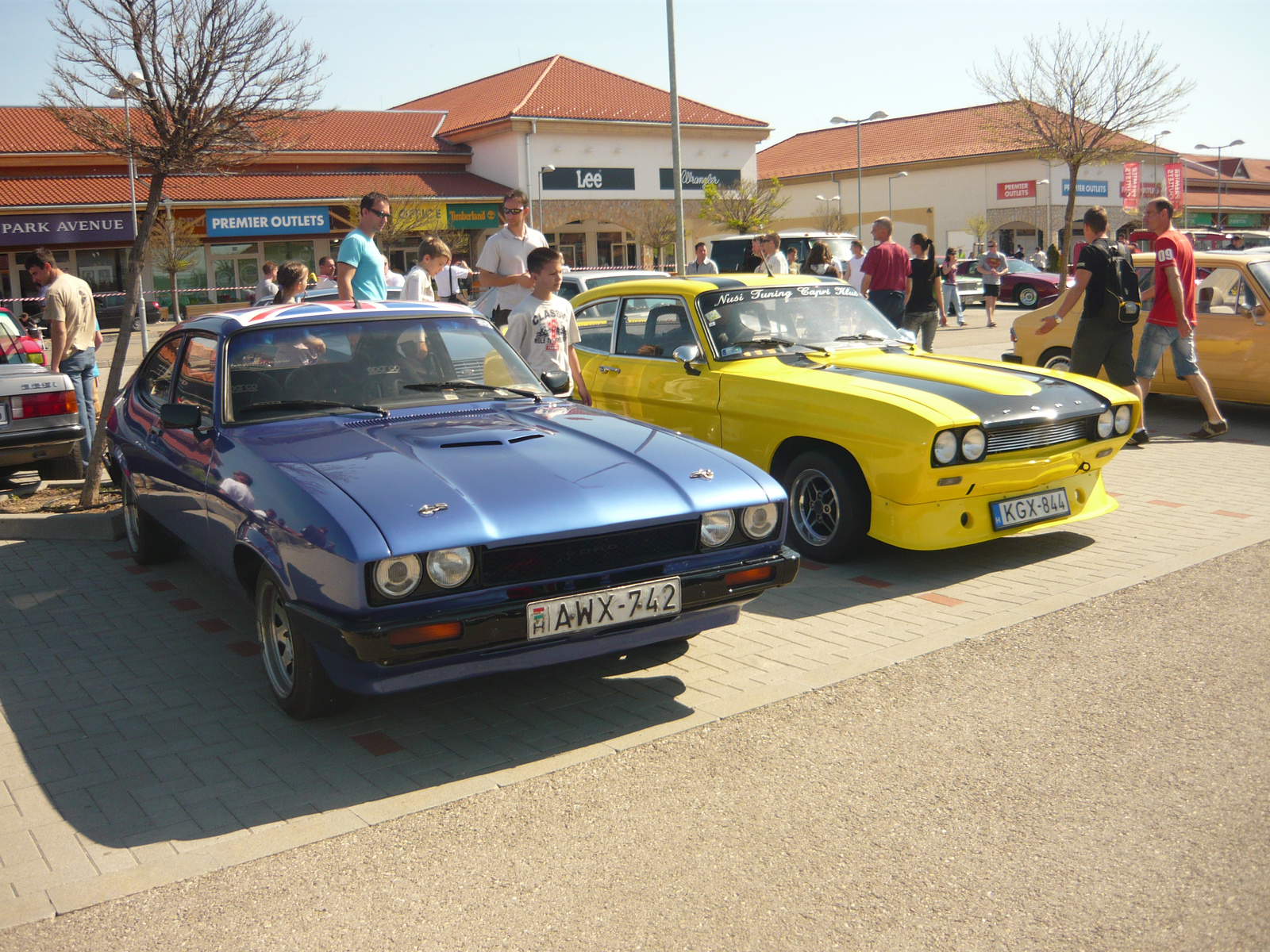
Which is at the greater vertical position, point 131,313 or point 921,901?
point 131,313

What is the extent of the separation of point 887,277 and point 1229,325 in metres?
3.21

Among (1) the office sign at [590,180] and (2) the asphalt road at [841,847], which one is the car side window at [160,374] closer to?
(2) the asphalt road at [841,847]

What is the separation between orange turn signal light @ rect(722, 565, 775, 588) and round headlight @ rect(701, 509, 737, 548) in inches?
5.2

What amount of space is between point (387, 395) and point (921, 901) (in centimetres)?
318

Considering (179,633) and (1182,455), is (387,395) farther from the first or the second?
(1182,455)

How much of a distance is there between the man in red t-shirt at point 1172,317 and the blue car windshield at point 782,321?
3458mm

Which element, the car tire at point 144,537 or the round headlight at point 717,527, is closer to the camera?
the round headlight at point 717,527

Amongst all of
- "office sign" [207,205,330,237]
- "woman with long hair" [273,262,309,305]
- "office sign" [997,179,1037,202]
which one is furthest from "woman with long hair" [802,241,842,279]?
"office sign" [997,179,1037,202]

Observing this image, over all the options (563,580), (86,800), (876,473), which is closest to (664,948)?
(563,580)

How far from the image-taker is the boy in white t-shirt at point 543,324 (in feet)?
22.2

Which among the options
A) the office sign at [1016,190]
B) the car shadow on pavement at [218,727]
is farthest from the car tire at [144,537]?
the office sign at [1016,190]

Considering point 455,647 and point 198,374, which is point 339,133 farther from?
point 455,647

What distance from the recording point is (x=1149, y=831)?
3.17m

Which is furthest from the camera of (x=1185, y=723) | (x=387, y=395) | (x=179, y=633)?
(x=179, y=633)
